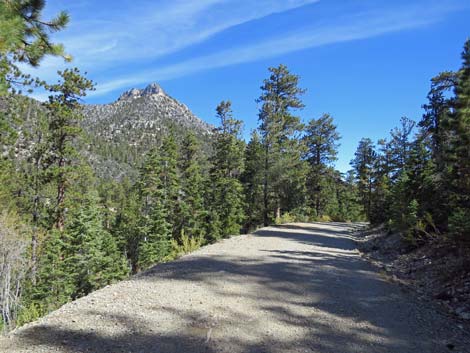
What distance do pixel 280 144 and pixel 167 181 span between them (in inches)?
436

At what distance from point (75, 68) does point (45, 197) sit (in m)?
7.93

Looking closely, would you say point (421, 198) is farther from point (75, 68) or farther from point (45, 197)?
point (45, 197)

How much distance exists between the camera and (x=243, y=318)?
4809mm

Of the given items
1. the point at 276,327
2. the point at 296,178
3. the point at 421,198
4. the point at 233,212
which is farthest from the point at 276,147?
the point at 276,327

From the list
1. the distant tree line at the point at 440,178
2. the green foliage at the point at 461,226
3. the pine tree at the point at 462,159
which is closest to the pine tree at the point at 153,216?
the distant tree line at the point at 440,178

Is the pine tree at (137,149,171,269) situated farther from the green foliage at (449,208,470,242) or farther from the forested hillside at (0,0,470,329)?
the green foliage at (449,208,470,242)

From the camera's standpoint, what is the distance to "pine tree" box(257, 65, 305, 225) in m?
22.0

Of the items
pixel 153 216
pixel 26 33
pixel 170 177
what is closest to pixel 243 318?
pixel 26 33

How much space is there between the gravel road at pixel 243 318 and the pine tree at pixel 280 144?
14.8m

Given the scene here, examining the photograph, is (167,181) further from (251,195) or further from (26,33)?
(26,33)

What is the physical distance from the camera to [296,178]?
85.8 ft

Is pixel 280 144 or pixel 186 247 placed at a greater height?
pixel 280 144

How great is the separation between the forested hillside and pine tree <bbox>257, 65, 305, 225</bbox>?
0.10 metres

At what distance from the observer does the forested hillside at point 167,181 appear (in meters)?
10.7
